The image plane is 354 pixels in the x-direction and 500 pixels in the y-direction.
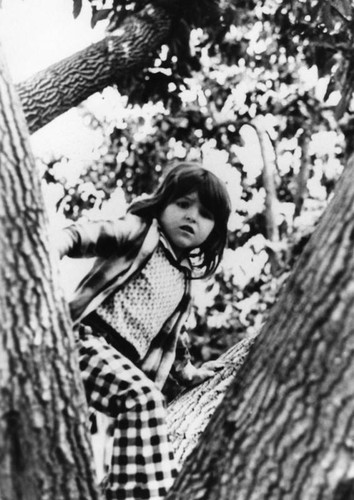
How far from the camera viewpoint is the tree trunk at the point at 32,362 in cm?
116

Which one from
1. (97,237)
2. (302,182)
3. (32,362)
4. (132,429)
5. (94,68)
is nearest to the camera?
(32,362)

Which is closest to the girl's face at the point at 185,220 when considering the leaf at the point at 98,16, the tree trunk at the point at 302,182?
the leaf at the point at 98,16

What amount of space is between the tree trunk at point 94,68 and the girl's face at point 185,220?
4.09 feet

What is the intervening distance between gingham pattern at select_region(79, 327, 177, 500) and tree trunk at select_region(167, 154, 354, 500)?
2.45ft

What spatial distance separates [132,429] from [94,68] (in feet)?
7.53

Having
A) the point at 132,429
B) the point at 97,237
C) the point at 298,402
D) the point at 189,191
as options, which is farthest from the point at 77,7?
the point at 298,402

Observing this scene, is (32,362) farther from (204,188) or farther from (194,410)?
(194,410)

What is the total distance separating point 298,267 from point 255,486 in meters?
0.41

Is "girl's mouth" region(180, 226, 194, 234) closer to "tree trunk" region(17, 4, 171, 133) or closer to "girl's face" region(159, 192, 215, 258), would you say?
"girl's face" region(159, 192, 215, 258)

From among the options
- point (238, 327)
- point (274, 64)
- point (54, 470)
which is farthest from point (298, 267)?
point (238, 327)

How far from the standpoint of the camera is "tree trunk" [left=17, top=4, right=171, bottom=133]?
11.0 feet

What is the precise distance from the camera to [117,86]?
4289 mm

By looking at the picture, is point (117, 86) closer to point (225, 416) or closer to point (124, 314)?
point (124, 314)

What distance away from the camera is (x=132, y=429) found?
2.00 metres
